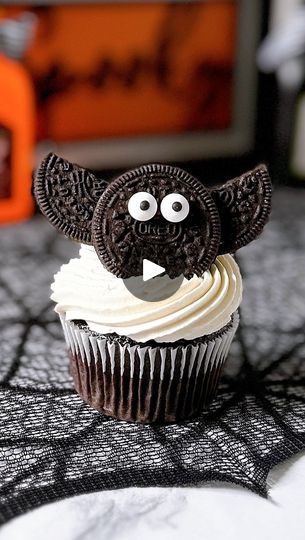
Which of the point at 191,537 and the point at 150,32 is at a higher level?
the point at 150,32

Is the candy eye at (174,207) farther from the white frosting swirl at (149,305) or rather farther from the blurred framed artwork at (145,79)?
the blurred framed artwork at (145,79)

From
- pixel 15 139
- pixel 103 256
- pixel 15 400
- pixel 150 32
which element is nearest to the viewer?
pixel 103 256

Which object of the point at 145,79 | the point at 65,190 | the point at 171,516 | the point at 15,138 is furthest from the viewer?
the point at 145,79

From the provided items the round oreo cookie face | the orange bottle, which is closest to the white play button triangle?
the round oreo cookie face

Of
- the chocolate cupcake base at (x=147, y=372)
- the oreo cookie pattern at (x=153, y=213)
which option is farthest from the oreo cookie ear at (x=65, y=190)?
the chocolate cupcake base at (x=147, y=372)

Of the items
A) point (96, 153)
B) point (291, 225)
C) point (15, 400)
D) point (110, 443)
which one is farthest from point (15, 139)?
point (110, 443)

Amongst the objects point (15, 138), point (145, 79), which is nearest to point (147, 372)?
point (15, 138)

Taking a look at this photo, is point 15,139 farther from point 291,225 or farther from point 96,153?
point 291,225

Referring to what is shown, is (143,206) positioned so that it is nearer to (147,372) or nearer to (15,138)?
(147,372)
